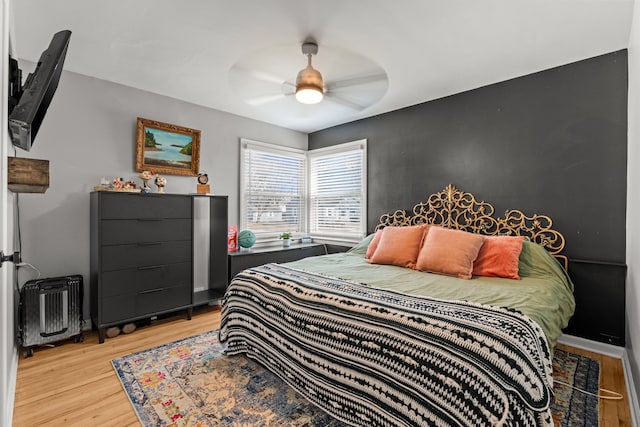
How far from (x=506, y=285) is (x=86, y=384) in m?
2.98

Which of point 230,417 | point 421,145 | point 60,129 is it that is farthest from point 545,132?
point 60,129

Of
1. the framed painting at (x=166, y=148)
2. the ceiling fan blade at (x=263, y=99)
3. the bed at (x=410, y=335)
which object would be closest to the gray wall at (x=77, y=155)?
the framed painting at (x=166, y=148)

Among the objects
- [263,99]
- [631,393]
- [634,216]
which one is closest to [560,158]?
[634,216]

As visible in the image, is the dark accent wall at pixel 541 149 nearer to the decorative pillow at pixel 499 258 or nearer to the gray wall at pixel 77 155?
the decorative pillow at pixel 499 258

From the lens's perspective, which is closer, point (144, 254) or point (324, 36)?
point (324, 36)

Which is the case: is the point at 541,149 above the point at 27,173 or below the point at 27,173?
above

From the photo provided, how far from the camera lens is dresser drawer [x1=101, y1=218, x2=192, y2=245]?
2781 mm

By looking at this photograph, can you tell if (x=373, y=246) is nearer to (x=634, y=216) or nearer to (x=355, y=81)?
(x=355, y=81)

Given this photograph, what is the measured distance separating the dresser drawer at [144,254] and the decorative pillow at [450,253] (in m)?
2.36

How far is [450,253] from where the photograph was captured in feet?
8.64

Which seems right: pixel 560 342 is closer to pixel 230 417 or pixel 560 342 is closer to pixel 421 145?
pixel 421 145

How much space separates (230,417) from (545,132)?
3.36 metres

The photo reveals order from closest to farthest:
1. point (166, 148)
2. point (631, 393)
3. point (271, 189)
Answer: point (631, 393), point (166, 148), point (271, 189)

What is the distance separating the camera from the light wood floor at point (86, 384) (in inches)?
68.9
